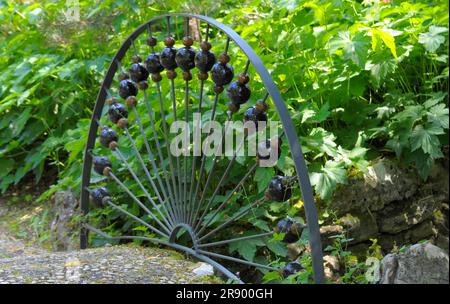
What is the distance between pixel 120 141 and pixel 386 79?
1.39 metres

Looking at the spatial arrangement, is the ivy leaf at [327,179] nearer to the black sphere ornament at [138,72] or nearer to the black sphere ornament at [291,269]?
the black sphere ornament at [291,269]

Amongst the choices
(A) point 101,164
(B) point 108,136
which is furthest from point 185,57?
(A) point 101,164

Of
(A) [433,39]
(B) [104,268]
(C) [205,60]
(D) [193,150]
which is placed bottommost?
(B) [104,268]

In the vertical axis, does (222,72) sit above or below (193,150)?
above

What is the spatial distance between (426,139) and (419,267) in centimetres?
93

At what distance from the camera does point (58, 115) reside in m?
4.79

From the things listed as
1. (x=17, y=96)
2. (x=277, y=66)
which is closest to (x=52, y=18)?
(x=17, y=96)

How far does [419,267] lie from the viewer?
85.7 inches

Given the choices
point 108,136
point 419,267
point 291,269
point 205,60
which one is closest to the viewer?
point 419,267

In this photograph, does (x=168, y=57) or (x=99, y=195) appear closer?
(x=168, y=57)

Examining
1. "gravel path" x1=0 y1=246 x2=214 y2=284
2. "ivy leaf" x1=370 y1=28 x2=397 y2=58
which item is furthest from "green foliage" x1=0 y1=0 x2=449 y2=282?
"gravel path" x1=0 y1=246 x2=214 y2=284

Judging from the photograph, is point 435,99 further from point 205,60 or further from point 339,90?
point 205,60

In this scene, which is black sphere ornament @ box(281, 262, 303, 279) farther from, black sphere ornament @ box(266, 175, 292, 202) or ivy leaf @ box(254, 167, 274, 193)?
ivy leaf @ box(254, 167, 274, 193)

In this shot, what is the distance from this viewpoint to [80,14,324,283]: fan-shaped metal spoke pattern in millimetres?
2502
